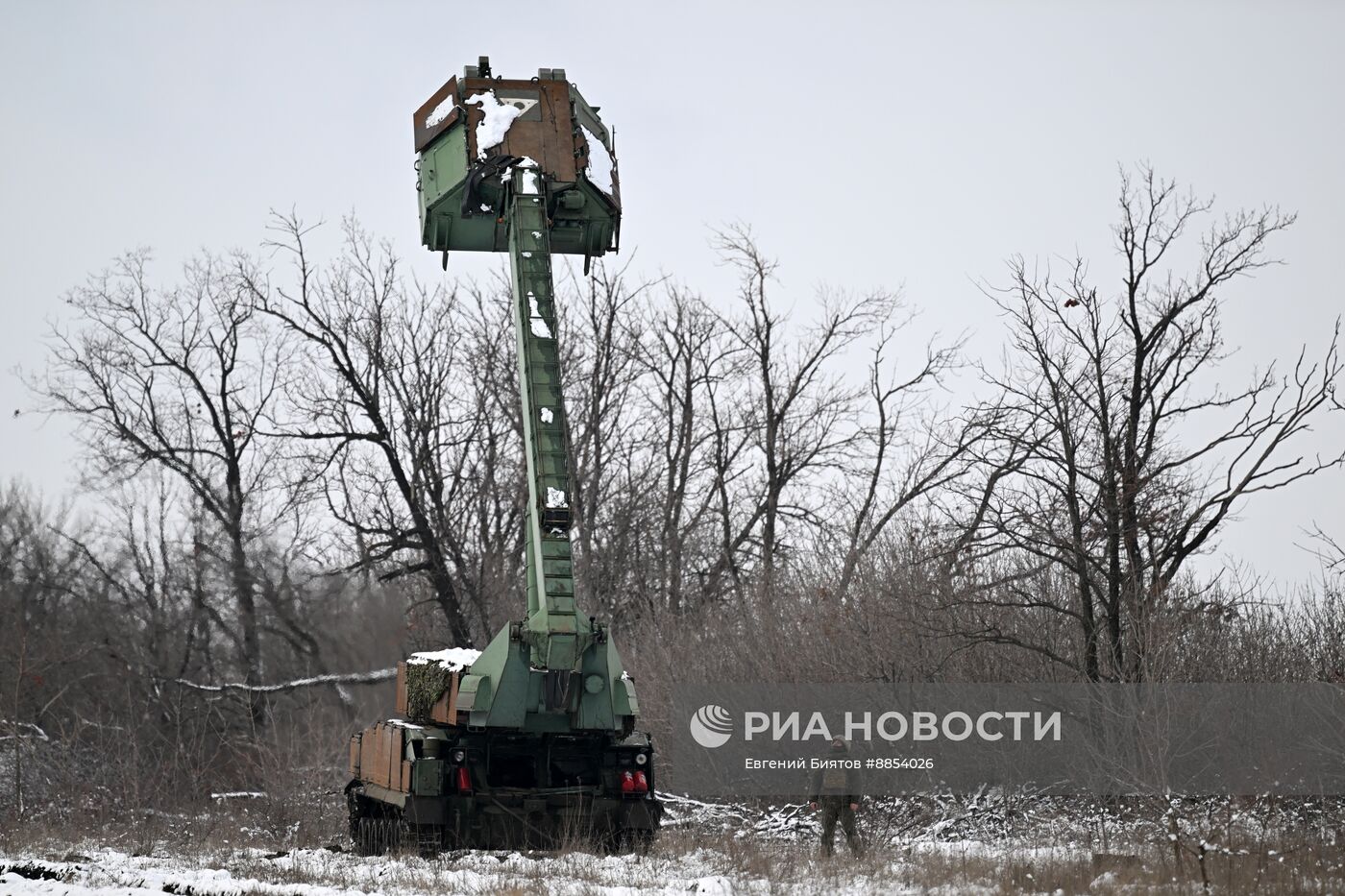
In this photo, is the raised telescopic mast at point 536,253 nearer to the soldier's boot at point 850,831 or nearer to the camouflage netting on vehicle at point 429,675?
the camouflage netting on vehicle at point 429,675

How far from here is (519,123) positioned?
15.0 meters

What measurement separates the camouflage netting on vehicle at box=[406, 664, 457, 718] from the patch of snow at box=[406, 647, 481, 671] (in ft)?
0.11

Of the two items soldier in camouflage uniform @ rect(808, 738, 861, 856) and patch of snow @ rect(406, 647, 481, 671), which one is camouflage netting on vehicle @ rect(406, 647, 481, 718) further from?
soldier in camouflage uniform @ rect(808, 738, 861, 856)

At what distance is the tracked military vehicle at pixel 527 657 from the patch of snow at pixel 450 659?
0.03m

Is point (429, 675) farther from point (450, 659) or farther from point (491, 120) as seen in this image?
point (491, 120)

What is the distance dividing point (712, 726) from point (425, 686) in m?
8.87

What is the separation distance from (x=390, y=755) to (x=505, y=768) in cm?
124

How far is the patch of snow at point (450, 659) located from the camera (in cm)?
1448
